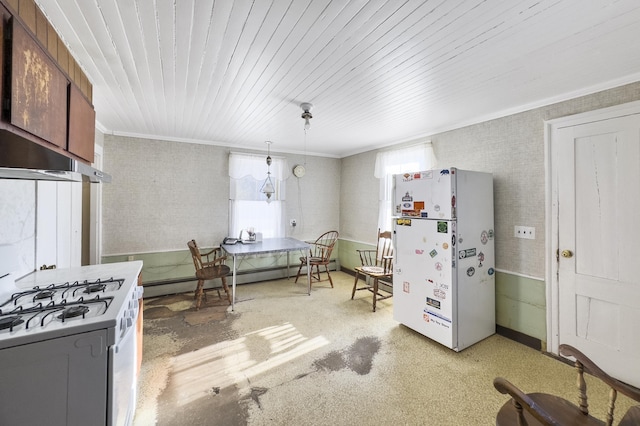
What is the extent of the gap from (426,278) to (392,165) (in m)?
2.04

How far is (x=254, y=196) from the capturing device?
15.3 ft

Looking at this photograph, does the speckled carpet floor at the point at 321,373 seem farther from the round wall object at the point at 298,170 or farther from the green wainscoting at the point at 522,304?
the round wall object at the point at 298,170

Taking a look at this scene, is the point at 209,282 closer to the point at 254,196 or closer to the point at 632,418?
Answer: the point at 254,196

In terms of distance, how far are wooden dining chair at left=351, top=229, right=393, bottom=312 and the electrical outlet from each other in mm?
1465

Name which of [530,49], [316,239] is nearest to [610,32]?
[530,49]

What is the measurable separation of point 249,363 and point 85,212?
9.96 feet

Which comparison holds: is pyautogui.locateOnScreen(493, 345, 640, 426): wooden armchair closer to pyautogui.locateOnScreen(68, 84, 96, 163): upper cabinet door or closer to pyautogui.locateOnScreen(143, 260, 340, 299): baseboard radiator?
pyautogui.locateOnScreen(68, 84, 96, 163): upper cabinet door

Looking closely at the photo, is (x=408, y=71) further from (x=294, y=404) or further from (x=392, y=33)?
(x=294, y=404)

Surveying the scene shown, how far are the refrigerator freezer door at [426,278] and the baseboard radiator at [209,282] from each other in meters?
2.45

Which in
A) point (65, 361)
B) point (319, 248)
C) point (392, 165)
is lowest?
point (319, 248)

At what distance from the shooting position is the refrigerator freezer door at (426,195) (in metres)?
2.49

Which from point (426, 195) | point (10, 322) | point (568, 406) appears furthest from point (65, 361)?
point (426, 195)

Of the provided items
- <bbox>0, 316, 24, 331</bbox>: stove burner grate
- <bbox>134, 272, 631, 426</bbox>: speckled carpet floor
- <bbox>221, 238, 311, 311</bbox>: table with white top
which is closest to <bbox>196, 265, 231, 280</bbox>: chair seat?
<bbox>221, 238, 311, 311</bbox>: table with white top

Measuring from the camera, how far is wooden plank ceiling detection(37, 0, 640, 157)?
4.49ft
